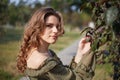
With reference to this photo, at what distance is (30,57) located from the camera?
279 centimetres

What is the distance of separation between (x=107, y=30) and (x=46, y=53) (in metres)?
0.93

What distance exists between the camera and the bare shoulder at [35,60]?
2.69m

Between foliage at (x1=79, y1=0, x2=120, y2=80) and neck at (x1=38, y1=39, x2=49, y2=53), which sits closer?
neck at (x1=38, y1=39, x2=49, y2=53)

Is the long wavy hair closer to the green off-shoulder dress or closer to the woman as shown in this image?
the woman

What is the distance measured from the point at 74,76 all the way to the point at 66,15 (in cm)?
7066

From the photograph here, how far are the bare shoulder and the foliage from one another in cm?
53

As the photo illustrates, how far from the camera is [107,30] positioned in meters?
3.50

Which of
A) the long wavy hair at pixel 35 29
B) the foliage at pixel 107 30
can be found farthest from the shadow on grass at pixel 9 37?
the long wavy hair at pixel 35 29

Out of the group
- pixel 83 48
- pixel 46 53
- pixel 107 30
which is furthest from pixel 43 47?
pixel 107 30

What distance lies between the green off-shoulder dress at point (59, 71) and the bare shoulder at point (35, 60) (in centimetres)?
2

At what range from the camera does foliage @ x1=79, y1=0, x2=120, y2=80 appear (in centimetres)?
308

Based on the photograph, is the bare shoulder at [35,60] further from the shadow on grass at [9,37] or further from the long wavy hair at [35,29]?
the shadow on grass at [9,37]

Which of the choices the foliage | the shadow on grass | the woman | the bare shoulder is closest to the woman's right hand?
the woman

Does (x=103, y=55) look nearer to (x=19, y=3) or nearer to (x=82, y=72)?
(x=82, y=72)
